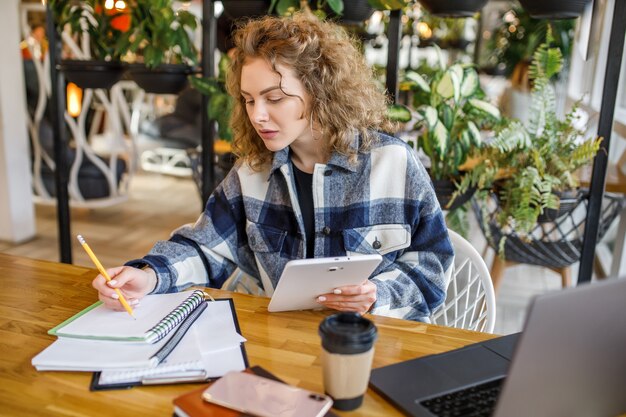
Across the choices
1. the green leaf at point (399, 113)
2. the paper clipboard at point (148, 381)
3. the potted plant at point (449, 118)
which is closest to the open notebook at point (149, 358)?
the paper clipboard at point (148, 381)

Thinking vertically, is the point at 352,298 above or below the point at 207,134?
below

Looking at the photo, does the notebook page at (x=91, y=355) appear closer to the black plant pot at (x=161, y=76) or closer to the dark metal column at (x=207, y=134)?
the dark metal column at (x=207, y=134)

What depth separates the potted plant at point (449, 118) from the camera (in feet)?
7.33

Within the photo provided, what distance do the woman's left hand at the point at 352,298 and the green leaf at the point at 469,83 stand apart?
4.13ft

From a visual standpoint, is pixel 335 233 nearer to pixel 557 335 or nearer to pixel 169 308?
pixel 169 308

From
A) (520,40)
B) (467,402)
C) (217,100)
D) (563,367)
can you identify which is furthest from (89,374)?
(520,40)

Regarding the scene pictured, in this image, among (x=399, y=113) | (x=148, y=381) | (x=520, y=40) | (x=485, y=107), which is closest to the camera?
(x=148, y=381)

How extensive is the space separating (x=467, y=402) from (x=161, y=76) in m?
1.92

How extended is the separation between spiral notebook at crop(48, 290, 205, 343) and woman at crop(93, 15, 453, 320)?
0.32 feet

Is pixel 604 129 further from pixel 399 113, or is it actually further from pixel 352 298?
pixel 352 298

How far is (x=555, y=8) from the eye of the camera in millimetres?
1961

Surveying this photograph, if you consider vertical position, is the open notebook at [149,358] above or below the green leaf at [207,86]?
below

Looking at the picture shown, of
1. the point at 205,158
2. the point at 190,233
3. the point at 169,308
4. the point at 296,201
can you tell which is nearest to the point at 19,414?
the point at 169,308

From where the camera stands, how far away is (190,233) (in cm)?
147
